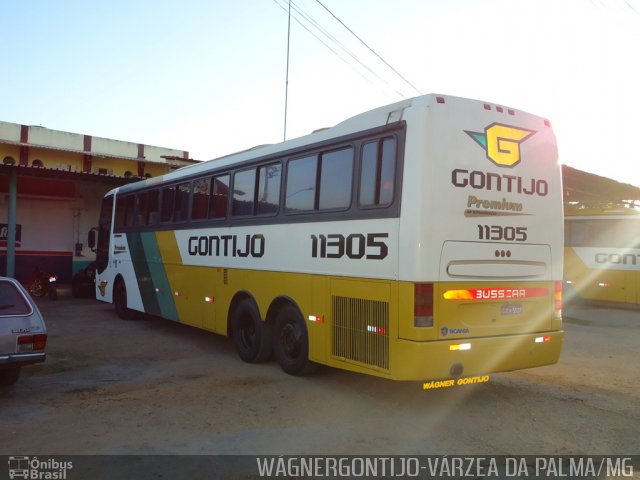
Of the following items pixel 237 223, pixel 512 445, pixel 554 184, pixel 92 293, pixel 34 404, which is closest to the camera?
pixel 512 445

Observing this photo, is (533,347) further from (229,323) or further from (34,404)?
(34,404)

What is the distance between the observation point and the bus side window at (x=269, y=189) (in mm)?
8219

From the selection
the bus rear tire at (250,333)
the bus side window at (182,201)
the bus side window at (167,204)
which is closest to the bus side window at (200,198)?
the bus side window at (182,201)

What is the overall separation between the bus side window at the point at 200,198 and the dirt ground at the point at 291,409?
239 centimetres

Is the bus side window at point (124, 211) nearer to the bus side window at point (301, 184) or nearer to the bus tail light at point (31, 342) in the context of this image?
the bus side window at point (301, 184)

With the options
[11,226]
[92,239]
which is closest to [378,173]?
[92,239]

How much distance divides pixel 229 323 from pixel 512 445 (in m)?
5.15

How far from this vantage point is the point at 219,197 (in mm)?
9625

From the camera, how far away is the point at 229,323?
9.27 m

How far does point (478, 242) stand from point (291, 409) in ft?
9.08

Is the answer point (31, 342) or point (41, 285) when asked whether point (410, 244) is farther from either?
point (41, 285)

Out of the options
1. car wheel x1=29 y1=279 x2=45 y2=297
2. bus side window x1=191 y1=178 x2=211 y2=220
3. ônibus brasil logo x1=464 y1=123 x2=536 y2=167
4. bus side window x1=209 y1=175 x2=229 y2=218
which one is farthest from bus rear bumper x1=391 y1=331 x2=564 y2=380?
car wheel x1=29 y1=279 x2=45 y2=297

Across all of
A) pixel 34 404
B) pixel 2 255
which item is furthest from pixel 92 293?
pixel 34 404

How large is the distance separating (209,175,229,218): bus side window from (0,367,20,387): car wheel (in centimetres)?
380
